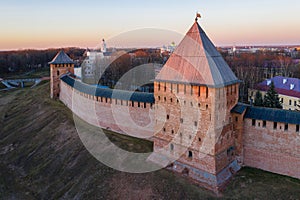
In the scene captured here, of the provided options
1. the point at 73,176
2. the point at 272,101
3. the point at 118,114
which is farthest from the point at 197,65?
the point at 272,101

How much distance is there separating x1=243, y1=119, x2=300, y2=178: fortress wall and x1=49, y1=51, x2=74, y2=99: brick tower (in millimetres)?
21787

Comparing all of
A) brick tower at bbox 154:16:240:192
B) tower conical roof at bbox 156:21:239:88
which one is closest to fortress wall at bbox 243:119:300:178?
brick tower at bbox 154:16:240:192

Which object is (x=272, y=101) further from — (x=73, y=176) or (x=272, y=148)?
(x=73, y=176)

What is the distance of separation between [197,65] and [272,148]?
5422 mm

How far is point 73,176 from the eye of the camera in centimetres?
1461

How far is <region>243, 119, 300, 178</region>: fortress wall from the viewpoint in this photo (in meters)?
12.1

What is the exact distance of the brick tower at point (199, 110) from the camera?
11930mm

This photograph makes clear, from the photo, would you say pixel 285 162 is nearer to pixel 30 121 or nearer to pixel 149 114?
pixel 149 114

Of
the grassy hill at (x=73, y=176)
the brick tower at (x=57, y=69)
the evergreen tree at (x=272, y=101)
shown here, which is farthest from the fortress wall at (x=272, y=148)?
the brick tower at (x=57, y=69)

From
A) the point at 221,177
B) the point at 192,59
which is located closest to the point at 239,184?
the point at 221,177

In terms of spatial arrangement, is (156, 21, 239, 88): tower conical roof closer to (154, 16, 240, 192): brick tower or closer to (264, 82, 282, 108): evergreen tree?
(154, 16, 240, 192): brick tower

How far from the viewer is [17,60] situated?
219 ft

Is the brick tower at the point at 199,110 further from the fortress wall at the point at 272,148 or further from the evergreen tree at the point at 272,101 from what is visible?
the evergreen tree at the point at 272,101

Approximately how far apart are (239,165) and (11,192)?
42.0 ft
